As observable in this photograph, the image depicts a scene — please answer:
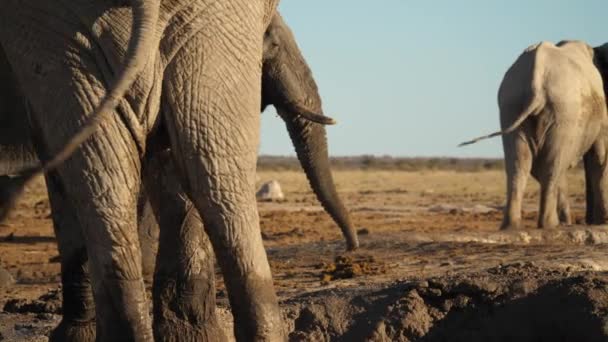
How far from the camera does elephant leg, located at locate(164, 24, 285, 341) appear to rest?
4949 millimetres

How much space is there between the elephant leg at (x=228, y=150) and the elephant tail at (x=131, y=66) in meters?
0.24

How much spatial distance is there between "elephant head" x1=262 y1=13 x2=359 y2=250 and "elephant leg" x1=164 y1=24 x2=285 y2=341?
3.73m

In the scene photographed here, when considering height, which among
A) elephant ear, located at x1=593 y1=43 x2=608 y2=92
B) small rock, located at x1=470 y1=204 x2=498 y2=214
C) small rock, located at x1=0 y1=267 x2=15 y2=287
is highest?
elephant ear, located at x1=593 y1=43 x2=608 y2=92

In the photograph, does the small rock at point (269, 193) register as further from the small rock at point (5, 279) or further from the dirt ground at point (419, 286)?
the small rock at point (5, 279)

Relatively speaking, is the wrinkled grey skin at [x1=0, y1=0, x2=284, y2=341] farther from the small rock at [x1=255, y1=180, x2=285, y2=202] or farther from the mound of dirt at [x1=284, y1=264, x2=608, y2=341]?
the small rock at [x1=255, y1=180, x2=285, y2=202]

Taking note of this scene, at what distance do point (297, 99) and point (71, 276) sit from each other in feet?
10.1

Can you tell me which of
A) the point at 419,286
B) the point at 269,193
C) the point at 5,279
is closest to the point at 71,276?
the point at 419,286

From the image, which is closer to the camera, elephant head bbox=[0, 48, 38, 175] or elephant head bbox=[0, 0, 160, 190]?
elephant head bbox=[0, 0, 160, 190]

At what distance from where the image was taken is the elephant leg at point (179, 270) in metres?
5.84

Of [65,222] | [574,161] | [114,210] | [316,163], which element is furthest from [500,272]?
[574,161]

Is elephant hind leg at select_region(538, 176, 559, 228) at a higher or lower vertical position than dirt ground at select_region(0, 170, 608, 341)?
higher

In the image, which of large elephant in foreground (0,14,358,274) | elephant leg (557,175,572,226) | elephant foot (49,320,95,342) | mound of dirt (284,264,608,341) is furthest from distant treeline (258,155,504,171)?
elephant foot (49,320,95,342)

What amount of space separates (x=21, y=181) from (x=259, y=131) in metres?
4.39

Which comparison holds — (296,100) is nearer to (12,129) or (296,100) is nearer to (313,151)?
(313,151)
